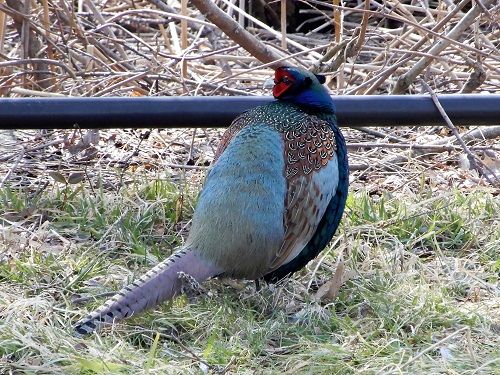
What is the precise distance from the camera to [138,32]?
6.82m

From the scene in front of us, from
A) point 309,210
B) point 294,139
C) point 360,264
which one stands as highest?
point 294,139

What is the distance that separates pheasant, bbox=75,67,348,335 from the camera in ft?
10.5

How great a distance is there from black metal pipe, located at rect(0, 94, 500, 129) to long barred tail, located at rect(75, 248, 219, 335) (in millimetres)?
938

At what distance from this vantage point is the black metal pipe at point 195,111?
156 inches

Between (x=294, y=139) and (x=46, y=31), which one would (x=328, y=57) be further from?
(x=294, y=139)

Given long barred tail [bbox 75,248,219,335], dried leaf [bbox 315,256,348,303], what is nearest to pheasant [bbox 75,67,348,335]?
long barred tail [bbox 75,248,219,335]

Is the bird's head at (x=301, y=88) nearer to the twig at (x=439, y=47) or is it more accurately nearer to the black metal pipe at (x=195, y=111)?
the black metal pipe at (x=195, y=111)

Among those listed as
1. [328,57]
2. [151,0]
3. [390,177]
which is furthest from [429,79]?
[151,0]

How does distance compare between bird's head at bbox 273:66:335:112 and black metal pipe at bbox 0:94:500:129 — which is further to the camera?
black metal pipe at bbox 0:94:500:129

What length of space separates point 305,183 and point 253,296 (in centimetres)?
43

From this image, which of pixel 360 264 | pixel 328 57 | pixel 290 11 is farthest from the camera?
pixel 290 11

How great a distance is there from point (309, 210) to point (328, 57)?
2.01 m

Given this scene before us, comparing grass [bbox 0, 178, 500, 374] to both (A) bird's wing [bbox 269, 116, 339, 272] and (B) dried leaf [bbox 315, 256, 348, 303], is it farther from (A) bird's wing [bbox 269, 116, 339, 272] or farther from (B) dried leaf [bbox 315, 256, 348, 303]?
(A) bird's wing [bbox 269, 116, 339, 272]

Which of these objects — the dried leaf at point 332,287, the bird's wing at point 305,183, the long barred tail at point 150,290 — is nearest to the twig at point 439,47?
the bird's wing at point 305,183
